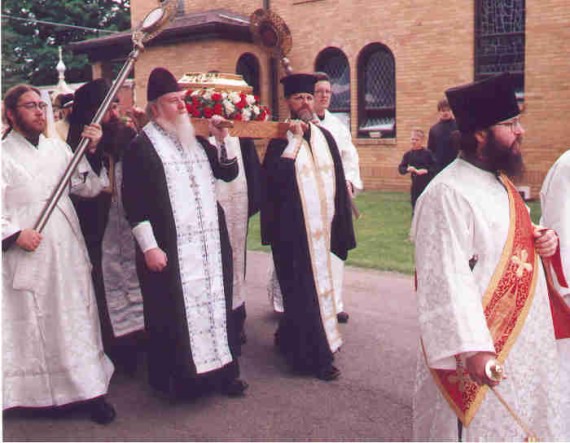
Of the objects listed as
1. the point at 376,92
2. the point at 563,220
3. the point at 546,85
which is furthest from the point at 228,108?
the point at 376,92

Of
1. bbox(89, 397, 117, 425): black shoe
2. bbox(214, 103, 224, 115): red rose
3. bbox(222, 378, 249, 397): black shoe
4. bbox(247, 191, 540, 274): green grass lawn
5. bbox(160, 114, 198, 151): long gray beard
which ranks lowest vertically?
bbox(247, 191, 540, 274): green grass lawn

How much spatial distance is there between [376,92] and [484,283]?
48.9ft

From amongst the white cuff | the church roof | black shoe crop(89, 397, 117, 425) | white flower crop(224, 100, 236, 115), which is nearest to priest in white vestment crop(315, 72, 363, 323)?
white flower crop(224, 100, 236, 115)

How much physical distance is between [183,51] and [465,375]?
16.6m

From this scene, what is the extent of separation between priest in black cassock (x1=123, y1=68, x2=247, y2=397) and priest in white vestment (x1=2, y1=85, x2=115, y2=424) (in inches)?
15.9

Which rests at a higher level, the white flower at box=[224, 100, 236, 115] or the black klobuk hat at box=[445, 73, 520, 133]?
the black klobuk hat at box=[445, 73, 520, 133]

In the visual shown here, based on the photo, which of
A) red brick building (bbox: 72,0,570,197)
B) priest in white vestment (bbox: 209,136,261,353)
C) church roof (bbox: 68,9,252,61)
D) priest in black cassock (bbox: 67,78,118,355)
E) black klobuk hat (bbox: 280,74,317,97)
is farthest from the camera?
church roof (bbox: 68,9,252,61)

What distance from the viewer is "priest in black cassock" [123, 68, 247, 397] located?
4.72 m

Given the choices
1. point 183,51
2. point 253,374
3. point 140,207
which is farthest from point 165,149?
point 183,51

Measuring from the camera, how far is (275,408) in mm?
4812

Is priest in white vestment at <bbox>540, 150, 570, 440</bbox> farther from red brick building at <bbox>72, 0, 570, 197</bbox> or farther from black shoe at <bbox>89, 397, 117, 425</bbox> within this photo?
red brick building at <bbox>72, 0, 570, 197</bbox>

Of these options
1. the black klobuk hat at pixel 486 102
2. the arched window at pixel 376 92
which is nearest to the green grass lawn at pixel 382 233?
the arched window at pixel 376 92

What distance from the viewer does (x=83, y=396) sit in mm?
4512

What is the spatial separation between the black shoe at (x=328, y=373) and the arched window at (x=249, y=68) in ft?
46.5
